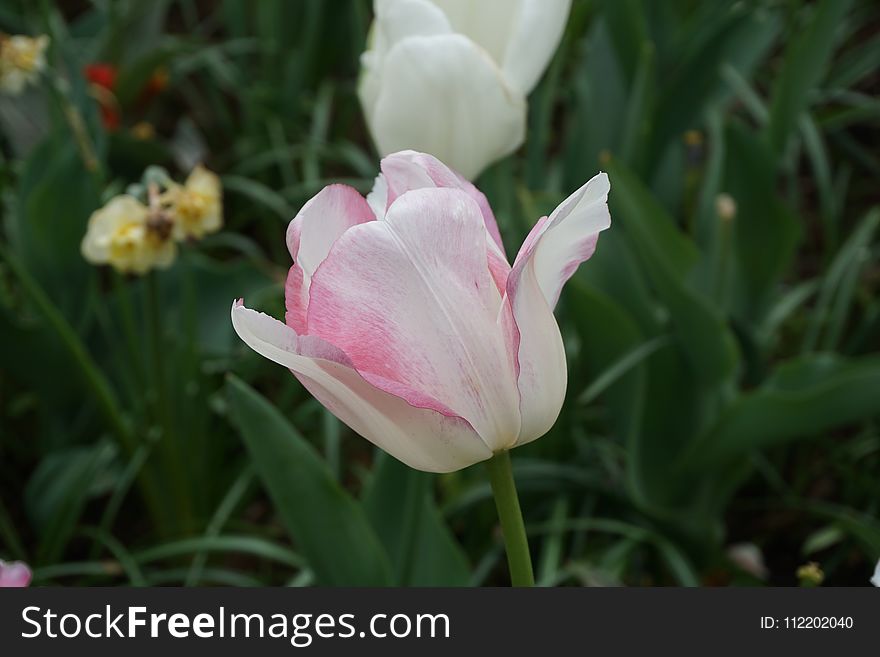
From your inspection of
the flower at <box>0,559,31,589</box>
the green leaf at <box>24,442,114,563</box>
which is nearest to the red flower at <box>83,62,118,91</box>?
the green leaf at <box>24,442,114,563</box>

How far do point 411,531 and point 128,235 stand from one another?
40 centimetres

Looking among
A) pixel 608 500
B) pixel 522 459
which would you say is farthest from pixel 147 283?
pixel 608 500

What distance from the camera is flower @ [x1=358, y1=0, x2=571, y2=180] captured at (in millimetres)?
759

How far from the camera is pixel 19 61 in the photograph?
129 centimetres

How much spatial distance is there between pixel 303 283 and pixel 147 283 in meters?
0.69

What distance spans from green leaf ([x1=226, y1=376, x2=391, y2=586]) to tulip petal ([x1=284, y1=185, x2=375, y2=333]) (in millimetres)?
310

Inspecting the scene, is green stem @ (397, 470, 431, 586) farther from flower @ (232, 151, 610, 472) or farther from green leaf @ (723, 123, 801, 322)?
green leaf @ (723, 123, 801, 322)

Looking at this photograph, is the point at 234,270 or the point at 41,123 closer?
the point at 234,270

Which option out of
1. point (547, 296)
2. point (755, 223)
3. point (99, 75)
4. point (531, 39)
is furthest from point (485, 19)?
point (99, 75)

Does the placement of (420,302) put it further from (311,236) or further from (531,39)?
(531,39)

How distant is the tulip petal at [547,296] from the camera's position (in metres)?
0.43

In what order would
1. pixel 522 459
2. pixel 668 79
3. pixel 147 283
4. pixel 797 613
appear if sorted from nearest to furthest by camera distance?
pixel 797 613, pixel 147 283, pixel 522 459, pixel 668 79

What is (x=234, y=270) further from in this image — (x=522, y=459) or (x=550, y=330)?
(x=550, y=330)

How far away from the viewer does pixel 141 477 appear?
1302mm
